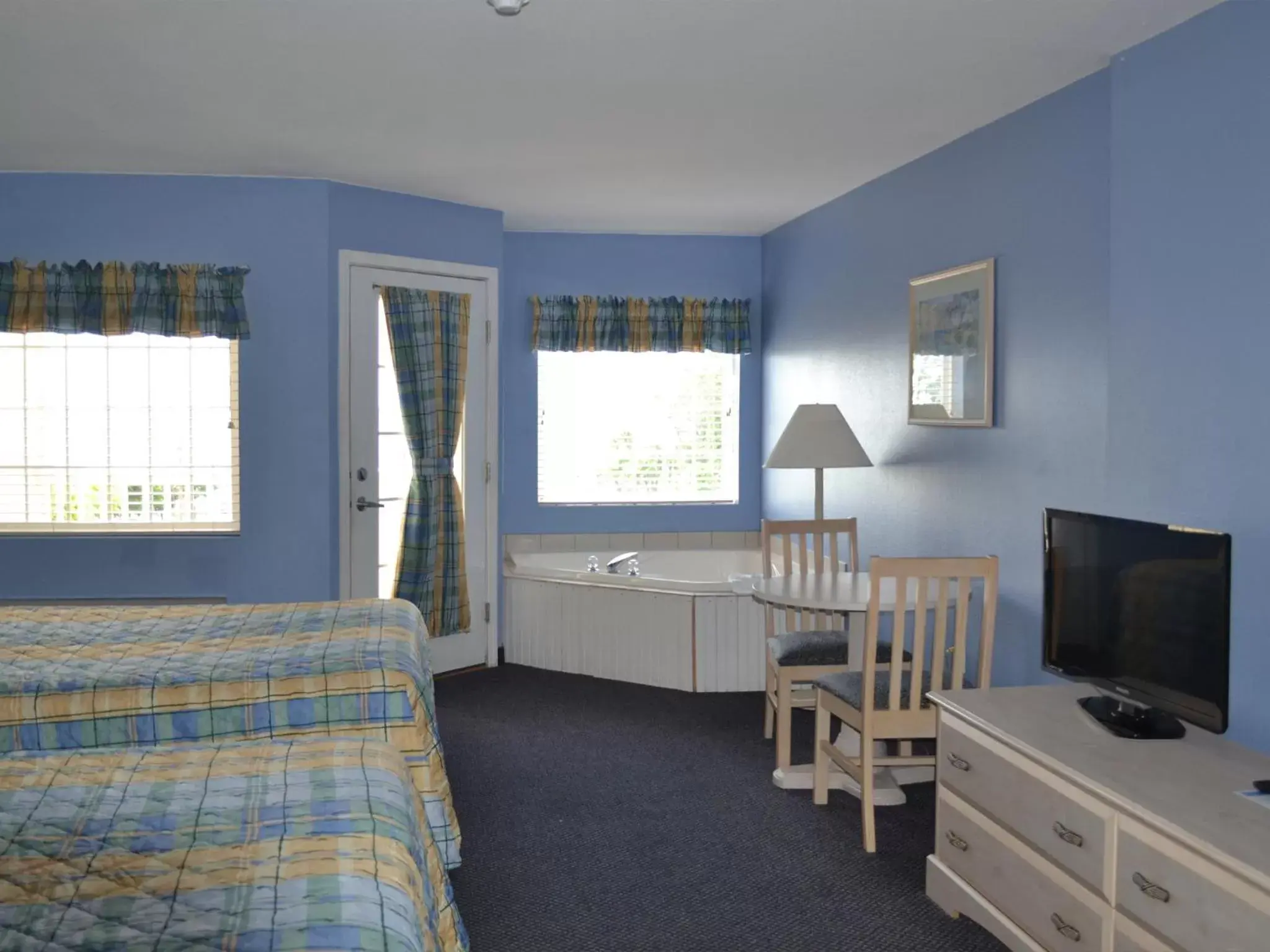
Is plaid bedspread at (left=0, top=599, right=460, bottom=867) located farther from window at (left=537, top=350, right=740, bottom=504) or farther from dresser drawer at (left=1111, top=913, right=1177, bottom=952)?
window at (left=537, top=350, right=740, bottom=504)

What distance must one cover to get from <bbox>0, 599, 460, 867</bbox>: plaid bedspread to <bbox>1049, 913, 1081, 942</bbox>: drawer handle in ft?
5.12

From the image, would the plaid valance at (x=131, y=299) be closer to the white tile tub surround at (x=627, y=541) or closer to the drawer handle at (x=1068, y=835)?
the white tile tub surround at (x=627, y=541)

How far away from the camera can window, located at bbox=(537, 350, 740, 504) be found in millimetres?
6398

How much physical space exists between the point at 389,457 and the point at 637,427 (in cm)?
163

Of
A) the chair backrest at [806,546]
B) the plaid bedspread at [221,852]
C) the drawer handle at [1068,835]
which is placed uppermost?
the chair backrest at [806,546]

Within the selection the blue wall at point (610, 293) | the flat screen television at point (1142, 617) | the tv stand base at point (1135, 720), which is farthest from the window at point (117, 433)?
the tv stand base at point (1135, 720)

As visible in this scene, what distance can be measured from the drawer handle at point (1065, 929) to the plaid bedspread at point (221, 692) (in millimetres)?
1561

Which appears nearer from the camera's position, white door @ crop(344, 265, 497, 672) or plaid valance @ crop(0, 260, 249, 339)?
plaid valance @ crop(0, 260, 249, 339)

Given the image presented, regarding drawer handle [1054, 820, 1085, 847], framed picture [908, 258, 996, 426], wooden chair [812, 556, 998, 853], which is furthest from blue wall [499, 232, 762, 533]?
drawer handle [1054, 820, 1085, 847]

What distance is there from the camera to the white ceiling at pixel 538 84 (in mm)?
2992

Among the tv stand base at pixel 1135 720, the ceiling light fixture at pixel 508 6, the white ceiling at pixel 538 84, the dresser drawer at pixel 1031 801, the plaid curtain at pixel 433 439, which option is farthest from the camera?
the plaid curtain at pixel 433 439

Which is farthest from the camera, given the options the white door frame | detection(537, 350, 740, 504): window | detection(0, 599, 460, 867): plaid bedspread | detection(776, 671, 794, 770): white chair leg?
detection(537, 350, 740, 504): window

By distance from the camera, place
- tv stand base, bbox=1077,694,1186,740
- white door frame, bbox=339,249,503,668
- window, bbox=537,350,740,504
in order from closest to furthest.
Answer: tv stand base, bbox=1077,694,1186,740
white door frame, bbox=339,249,503,668
window, bbox=537,350,740,504

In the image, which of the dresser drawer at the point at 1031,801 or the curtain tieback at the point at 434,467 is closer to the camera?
the dresser drawer at the point at 1031,801
